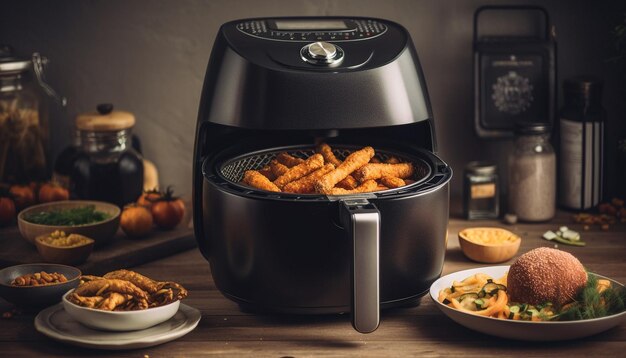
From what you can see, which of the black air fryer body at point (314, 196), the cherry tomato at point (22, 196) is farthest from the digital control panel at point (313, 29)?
the cherry tomato at point (22, 196)

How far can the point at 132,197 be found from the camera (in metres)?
2.36

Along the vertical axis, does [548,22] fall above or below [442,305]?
above

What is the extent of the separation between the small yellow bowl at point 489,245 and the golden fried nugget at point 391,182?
0.31 metres

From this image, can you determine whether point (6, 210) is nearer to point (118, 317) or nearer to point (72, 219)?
point (72, 219)

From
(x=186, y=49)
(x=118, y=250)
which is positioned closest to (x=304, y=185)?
(x=118, y=250)

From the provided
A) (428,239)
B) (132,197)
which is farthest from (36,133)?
(428,239)

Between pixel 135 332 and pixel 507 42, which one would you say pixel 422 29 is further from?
pixel 135 332

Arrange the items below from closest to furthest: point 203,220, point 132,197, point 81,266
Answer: point 203,220 < point 81,266 < point 132,197

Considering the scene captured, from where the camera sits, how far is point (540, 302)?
5.58 feet

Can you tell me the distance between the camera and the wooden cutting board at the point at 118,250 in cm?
203

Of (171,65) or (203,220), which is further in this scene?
(171,65)

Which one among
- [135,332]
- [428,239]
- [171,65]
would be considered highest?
[171,65]

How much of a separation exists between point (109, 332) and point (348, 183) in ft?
1.66

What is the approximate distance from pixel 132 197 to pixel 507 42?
978 millimetres
